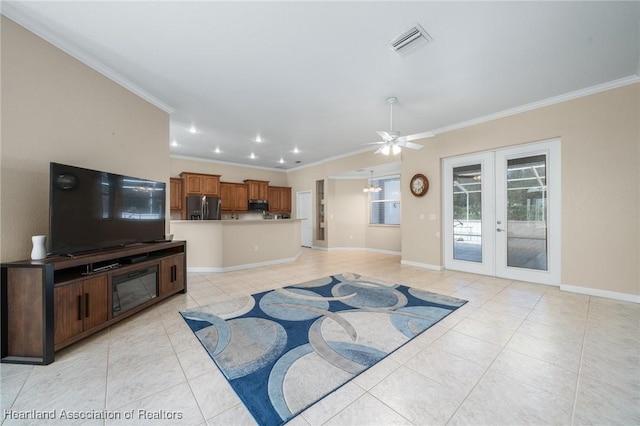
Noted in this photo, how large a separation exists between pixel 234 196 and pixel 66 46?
584cm

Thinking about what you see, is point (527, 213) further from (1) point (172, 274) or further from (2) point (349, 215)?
(1) point (172, 274)

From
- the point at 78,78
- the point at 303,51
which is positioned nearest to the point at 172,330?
the point at 78,78

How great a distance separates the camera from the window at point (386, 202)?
306 inches

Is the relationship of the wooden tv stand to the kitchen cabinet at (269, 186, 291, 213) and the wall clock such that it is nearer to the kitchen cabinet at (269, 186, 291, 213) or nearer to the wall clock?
the wall clock

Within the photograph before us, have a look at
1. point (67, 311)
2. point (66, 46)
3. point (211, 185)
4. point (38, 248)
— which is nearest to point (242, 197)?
point (211, 185)

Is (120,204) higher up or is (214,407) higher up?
(120,204)

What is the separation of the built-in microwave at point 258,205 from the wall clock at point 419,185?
17.3 feet

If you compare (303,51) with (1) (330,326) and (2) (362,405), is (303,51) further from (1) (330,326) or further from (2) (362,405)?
(2) (362,405)

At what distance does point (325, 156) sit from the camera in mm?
7645

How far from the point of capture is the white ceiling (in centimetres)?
216

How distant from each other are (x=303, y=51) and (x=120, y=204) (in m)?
2.80

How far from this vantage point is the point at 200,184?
7.36 m

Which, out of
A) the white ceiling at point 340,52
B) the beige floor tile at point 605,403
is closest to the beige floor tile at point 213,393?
the beige floor tile at point 605,403

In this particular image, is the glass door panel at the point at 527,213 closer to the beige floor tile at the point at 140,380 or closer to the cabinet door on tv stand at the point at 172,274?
the beige floor tile at the point at 140,380
